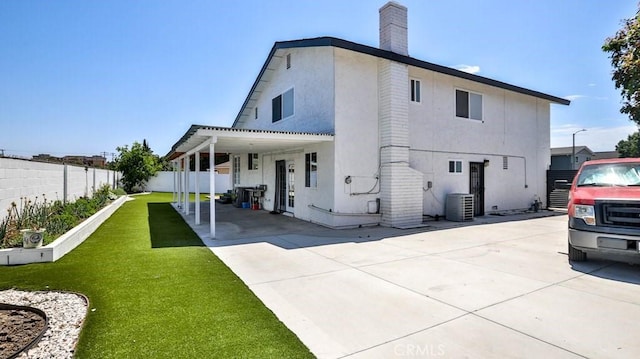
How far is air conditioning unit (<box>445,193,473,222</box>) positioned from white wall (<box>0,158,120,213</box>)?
11.9 metres

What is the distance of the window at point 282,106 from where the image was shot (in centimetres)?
1294

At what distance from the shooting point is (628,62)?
38.3 ft

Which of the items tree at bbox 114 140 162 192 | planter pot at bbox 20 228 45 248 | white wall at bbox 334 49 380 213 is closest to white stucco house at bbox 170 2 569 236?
white wall at bbox 334 49 380 213

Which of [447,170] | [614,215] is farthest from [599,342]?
[447,170]

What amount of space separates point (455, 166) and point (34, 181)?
42.2 ft

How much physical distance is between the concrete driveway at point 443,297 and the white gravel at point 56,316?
1924 millimetres

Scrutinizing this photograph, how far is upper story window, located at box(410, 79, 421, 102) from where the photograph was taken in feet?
37.4

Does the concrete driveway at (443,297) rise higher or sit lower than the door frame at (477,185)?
lower

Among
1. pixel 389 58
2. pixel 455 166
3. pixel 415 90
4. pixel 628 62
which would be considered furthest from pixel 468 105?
pixel 628 62

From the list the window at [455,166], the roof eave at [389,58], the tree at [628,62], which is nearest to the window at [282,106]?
the roof eave at [389,58]

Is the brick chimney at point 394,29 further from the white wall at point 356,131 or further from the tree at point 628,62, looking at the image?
the tree at point 628,62

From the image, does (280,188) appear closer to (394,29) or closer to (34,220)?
(394,29)

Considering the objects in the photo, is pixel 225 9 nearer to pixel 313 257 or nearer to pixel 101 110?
pixel 313 257

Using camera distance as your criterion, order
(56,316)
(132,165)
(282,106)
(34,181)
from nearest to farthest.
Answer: (56,316), (34,181), (282,106), (132,165)
